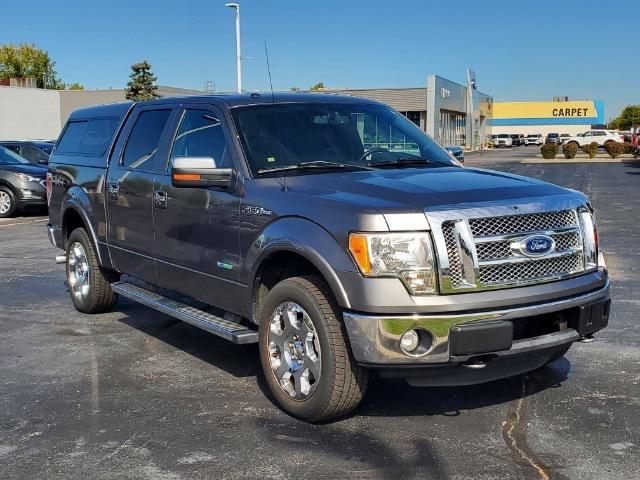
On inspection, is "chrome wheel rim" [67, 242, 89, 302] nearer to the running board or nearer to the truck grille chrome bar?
the running board

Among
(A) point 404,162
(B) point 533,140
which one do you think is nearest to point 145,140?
→ (A) point 404,162

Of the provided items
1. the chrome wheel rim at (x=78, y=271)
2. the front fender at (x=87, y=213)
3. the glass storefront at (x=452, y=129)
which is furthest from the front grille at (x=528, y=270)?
the glass storefront at (x=452, y=129)

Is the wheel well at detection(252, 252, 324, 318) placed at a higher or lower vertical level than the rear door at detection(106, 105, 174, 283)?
lower

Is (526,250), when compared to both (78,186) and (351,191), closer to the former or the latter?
(351,191)

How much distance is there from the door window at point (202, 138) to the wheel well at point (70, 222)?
6.85 feet

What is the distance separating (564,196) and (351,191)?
1251 mm

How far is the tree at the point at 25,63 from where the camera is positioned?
9794 cm

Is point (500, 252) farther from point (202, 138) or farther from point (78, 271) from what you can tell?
point (78, 271)

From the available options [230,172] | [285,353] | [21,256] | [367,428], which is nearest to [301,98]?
[230,172]

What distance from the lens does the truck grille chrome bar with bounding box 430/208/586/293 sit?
4062 millimetres

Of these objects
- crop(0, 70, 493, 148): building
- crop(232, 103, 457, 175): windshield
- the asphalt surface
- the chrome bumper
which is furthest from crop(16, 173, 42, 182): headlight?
crop(0, 70, 493, 148): building

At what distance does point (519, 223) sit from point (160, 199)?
2786 millimetres

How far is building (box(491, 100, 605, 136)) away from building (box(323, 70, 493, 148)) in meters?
27.9

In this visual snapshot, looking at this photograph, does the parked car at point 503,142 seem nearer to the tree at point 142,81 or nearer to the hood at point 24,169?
the tree at point 142,81
